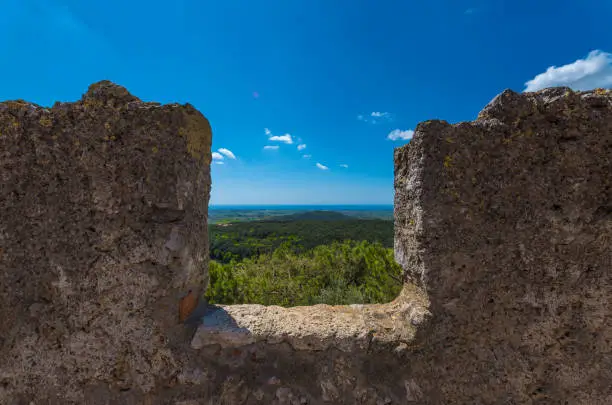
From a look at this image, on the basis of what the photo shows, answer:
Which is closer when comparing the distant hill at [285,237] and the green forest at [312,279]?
the green forest at [312,279]

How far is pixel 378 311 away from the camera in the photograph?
1.75 metres

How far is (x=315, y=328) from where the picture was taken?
1572 millimetres

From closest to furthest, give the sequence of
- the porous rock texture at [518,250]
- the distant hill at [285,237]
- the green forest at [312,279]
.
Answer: the porous rock texture at [518,250] → the green forest at [312,279] → the distant hill at [285,237]

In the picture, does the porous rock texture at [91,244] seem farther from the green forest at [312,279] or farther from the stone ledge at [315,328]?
the green forest at [312,279]

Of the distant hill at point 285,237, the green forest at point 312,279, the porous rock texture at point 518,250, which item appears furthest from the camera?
the distant hill at point 285,237

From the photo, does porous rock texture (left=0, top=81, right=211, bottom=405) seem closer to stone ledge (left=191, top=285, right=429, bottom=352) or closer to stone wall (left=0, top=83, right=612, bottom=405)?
stone wall (left=0, top=83, right=612, bottom=405)

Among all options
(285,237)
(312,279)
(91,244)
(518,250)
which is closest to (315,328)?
(518,250)

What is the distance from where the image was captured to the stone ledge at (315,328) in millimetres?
1546

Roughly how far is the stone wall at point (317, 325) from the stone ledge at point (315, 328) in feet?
0.03

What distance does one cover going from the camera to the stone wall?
1.48 metres

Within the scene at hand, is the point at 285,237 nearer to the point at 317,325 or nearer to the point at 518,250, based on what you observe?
the point at 317,325

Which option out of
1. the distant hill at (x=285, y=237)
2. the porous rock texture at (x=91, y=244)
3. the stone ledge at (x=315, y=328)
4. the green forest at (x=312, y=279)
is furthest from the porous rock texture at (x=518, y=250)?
the distant hill at (x=285, y=237)

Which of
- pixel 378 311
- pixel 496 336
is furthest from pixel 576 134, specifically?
pixel 378 311

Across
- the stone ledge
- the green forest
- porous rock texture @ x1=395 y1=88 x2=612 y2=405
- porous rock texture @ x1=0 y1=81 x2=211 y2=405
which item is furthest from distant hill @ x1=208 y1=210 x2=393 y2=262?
porous rock texture @ x1=395 y1=88 x2=612 y2=405
